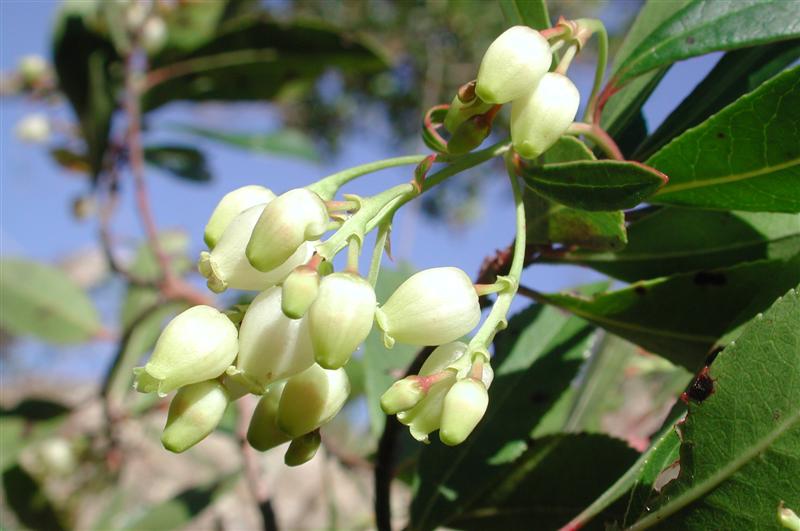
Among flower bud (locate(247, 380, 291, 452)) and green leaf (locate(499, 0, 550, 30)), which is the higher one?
green leaf (locate(499, 0, 550, 30))

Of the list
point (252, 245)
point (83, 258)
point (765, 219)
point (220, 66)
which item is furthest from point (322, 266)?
point (83, 258)

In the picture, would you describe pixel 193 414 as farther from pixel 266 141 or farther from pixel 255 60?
pixel 266 141

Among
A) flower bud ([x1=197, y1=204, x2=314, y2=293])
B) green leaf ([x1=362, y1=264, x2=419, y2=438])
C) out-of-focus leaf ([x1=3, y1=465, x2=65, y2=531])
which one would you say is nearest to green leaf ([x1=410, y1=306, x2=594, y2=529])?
green leaf ([x1=362, y1=264, x2=419, y2=438])

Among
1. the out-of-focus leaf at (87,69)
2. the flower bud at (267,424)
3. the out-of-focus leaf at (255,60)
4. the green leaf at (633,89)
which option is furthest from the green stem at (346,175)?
the out-of-focus leaf at (87,69)

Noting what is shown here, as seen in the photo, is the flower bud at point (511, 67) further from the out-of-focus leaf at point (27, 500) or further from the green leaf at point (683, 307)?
the out-of-focus leaf at point (27, 500)

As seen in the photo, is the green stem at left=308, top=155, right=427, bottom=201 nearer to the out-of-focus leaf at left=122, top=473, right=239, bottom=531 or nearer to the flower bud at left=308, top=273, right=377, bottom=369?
the flower bud at left=308, top=273, right=377, bottom=369

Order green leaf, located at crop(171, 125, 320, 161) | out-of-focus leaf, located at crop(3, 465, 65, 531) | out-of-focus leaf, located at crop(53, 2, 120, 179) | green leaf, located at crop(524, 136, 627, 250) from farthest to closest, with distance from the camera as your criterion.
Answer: green leaf, located at crop(171, 125, 320, 161)
out-of-focus leaf, located at crop(53, 2, 120, 179)
out-of-focus leaf, located at crop(3, 465, 65, 531)
green leaf, located at crop(524, 136, 627, 250)

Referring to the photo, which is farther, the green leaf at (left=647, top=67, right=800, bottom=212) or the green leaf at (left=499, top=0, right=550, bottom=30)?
the green leaf at (left=499, top=0, right=550, bottom=30)

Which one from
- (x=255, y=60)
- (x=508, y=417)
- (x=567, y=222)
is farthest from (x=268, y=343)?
(x=255, y=60)
